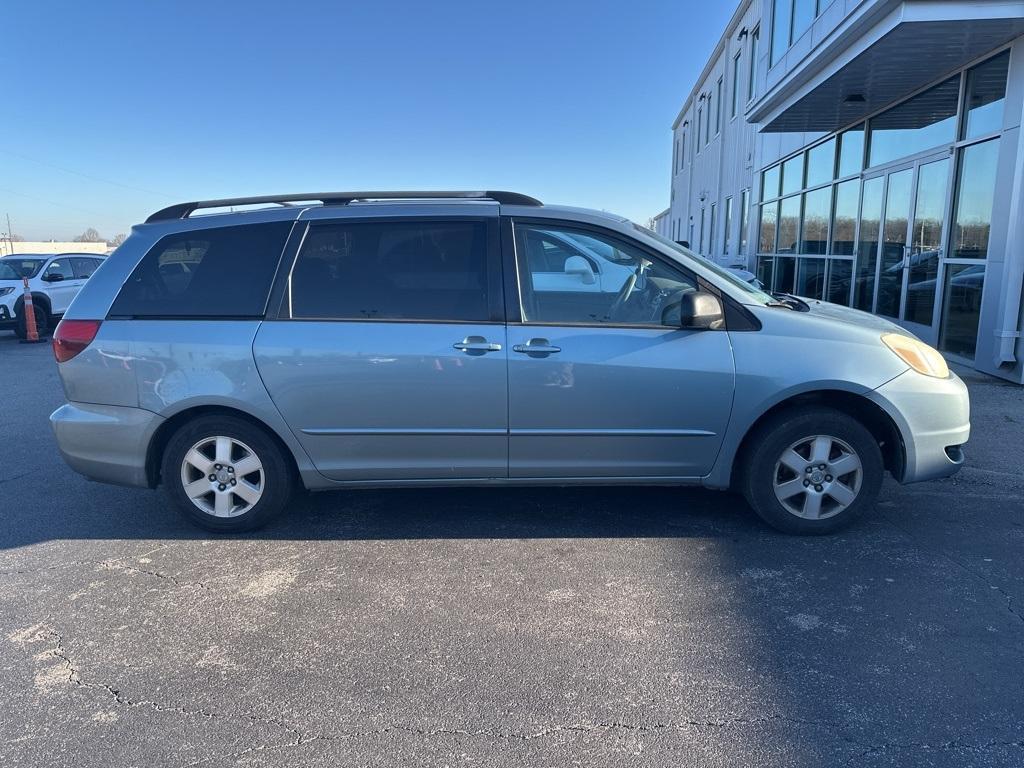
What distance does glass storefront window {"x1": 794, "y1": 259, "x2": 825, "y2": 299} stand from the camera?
13648 mm

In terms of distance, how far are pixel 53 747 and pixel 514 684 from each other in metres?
1.55

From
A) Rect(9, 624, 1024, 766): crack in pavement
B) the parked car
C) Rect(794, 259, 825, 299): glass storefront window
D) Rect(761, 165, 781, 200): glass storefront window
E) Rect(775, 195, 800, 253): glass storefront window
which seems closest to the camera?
Rect(9, 624, 1024, 766): crack in pavement

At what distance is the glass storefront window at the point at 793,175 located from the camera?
15.2 m

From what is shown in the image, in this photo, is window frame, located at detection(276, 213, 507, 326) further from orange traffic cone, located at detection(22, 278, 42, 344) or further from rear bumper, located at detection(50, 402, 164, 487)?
orange traffic cone, located at detection(22, 278, 42, 344)

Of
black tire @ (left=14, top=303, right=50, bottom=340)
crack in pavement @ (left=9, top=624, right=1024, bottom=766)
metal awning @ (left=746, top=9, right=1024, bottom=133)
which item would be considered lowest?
crack in pavement @ (left=9, top=624, right=1024, bottom=766)

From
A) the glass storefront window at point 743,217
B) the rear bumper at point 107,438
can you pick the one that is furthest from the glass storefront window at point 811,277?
the rear bumper at point 107,438

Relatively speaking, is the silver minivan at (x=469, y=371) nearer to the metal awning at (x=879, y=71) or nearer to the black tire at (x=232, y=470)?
the black tire at (x=232, y=470)

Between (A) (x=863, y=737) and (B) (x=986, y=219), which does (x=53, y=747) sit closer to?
(A) (x=863, y=737)

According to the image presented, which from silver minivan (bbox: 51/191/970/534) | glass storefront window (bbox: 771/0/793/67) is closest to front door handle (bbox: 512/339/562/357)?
silver minivan (bbox: 51/191/970/534)

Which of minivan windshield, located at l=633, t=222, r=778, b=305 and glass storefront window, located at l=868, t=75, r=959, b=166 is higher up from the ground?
glass storefront window, located at l=868, t=75, r=959, b=166

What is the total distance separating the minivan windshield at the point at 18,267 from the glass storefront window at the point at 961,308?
15.4 metres

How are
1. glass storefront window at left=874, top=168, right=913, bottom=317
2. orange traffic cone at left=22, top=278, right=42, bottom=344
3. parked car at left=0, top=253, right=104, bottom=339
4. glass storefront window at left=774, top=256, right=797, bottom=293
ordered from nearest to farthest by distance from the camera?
glass storefront window at left=874, top=168, right=913, bottom=317, orange traffic cone at left=22, top=278, right=42, bottom=344, parked car at left=0, top=253, right=104, bottom=339, glass storefront window at left=774, top=256, right=797, bottom=293

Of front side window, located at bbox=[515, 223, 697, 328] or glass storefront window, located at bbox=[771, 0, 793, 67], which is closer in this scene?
front side window, located at bbox=[515, 223, 697, 328]

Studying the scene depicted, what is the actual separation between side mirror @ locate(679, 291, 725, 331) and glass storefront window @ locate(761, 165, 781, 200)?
14838 mm
